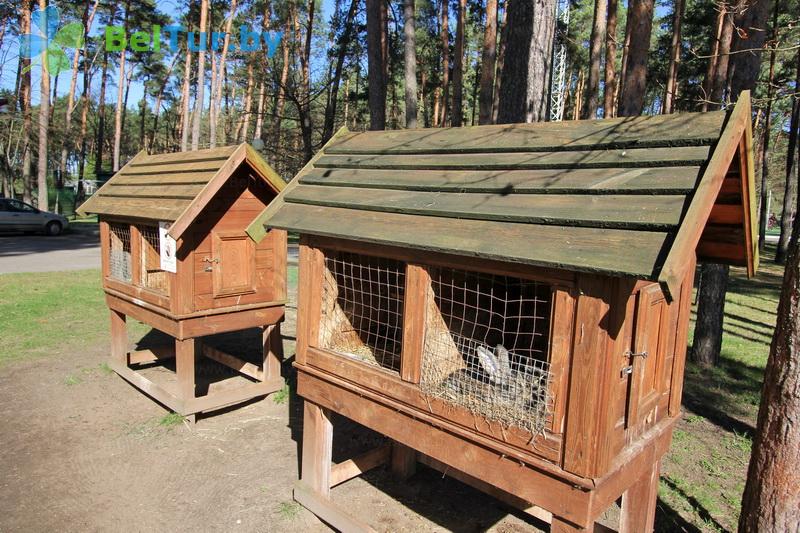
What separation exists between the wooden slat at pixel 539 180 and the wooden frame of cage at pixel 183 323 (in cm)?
247

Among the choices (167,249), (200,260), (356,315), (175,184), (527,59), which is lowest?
(356,315)

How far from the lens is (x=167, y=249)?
17.5 ft

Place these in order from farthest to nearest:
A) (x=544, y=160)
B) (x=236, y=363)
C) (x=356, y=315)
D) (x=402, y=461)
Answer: (x=236, y=363), (x=402, y=461), (x=356, y=315), (x=544, y=160)

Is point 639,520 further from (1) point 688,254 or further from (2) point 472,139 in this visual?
(2) point 472,139

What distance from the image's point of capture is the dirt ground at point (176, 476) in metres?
4.09

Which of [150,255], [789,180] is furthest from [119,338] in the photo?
[789,180]

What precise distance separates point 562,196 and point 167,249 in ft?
13.3

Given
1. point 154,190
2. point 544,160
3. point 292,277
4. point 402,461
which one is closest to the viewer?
point 544,160

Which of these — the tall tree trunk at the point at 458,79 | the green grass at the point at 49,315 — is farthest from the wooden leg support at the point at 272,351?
the tall tree trunk at the point at 458,79

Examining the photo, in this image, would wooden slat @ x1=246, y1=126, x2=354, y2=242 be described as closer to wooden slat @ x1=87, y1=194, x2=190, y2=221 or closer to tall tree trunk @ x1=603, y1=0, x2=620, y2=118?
wooden slat @ x1=87, y1=194, x2=190, y2=221

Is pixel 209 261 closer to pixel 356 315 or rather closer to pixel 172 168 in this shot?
pixel 172 168

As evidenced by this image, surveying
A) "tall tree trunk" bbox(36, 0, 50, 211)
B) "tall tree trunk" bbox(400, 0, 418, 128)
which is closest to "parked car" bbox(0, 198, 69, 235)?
"tall tree trunk" bbox(36, 0, 50, 211)

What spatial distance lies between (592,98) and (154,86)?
3308 cm

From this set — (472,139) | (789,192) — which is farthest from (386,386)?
(789,192)
